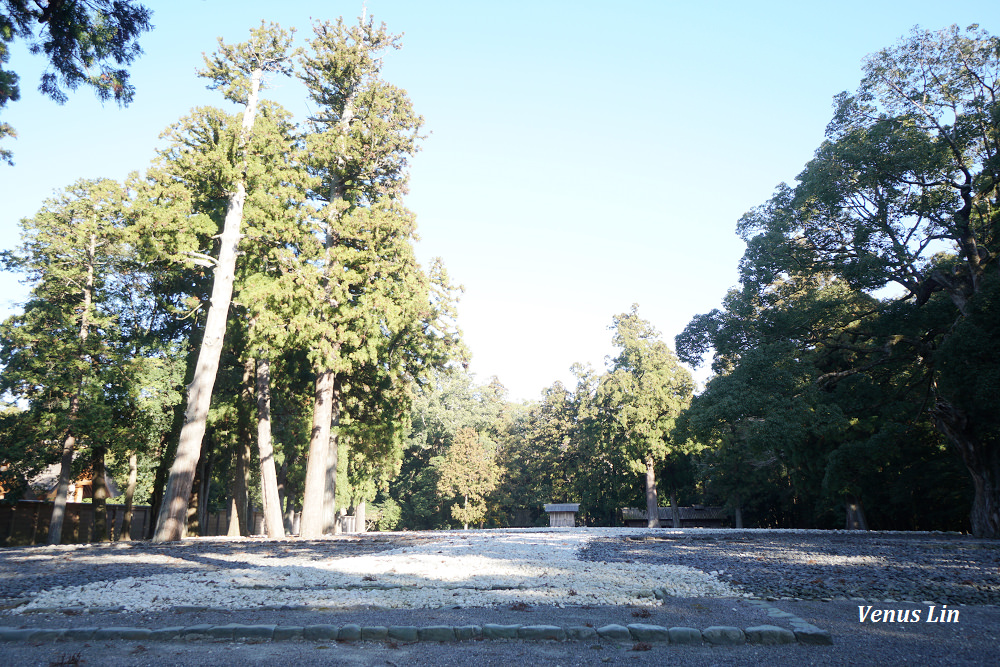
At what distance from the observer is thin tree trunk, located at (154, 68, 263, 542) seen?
14.9 meters

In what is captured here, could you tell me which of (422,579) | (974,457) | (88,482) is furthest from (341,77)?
(88,482)

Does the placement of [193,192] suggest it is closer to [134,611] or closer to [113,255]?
[113,255]

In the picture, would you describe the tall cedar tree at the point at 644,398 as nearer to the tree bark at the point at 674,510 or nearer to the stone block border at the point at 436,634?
the tree bark at the point at 674,510

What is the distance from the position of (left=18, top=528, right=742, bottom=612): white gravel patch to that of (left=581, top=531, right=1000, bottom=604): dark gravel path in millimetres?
824

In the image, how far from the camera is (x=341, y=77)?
21.6 meters

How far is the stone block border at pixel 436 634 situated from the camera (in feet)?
15.0

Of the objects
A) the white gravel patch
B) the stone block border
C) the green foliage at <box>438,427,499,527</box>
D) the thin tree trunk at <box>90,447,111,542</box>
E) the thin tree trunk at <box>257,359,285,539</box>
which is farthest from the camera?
the green foliage at <box>438,427,499,527</box>

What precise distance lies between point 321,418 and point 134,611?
1354 cm

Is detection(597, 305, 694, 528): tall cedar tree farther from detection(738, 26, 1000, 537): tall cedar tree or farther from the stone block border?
the stone block border

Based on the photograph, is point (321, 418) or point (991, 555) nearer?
point (991, 555)

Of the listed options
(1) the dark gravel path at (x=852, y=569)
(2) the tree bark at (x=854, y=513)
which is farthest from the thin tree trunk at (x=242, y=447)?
(2) the tree bark at (x=854, y=513)

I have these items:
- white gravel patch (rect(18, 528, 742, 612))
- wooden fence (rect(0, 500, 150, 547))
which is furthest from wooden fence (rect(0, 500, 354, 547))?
white gravel patch (rect(18, 528, 742, 612))

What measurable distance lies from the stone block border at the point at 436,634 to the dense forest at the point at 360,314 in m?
11.5

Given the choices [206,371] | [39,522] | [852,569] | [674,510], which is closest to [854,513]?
[674,510]
